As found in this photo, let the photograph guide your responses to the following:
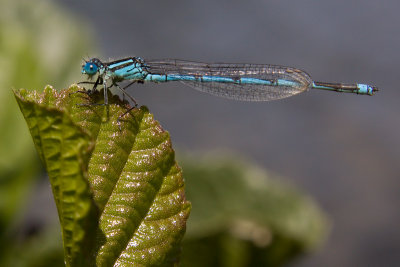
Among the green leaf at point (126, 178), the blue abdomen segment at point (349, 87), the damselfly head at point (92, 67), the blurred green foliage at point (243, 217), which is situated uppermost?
the blue abdomen segment at point (349, 87)

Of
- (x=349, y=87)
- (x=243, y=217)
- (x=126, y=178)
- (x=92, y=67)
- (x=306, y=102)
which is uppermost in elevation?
(x=306, y=102)

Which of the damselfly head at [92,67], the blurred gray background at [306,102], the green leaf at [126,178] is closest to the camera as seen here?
the green leaf at [126,178]

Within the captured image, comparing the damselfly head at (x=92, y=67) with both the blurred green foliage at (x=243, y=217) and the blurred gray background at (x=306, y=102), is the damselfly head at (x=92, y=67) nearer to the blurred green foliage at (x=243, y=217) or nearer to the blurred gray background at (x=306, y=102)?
the blurred green foliage at (x=243, y=217)

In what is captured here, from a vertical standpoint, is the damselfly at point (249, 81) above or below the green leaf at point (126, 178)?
above

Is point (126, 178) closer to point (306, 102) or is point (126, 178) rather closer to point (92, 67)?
point (92, 67)

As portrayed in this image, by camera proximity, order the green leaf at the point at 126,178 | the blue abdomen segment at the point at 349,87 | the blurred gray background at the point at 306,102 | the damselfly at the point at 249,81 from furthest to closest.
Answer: the blurred gray background at the point at 306,102
the blue abdomen segment at the point at 349,87
the damselfly at the point at 249,81
the green leaf at the point at 126,178

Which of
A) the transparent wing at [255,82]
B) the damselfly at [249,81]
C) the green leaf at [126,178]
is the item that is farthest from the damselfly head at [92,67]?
the green leaf at [126,178]

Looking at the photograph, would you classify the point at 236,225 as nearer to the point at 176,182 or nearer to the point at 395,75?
the point at 176,182

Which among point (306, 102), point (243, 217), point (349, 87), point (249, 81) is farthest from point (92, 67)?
point (306, 102)

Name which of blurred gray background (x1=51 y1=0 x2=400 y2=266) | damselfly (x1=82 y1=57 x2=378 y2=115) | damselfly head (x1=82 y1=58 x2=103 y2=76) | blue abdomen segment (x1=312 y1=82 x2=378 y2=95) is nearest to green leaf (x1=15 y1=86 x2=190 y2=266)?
damselfly head (x1=82 y1=58 x2=103 y2=76)
